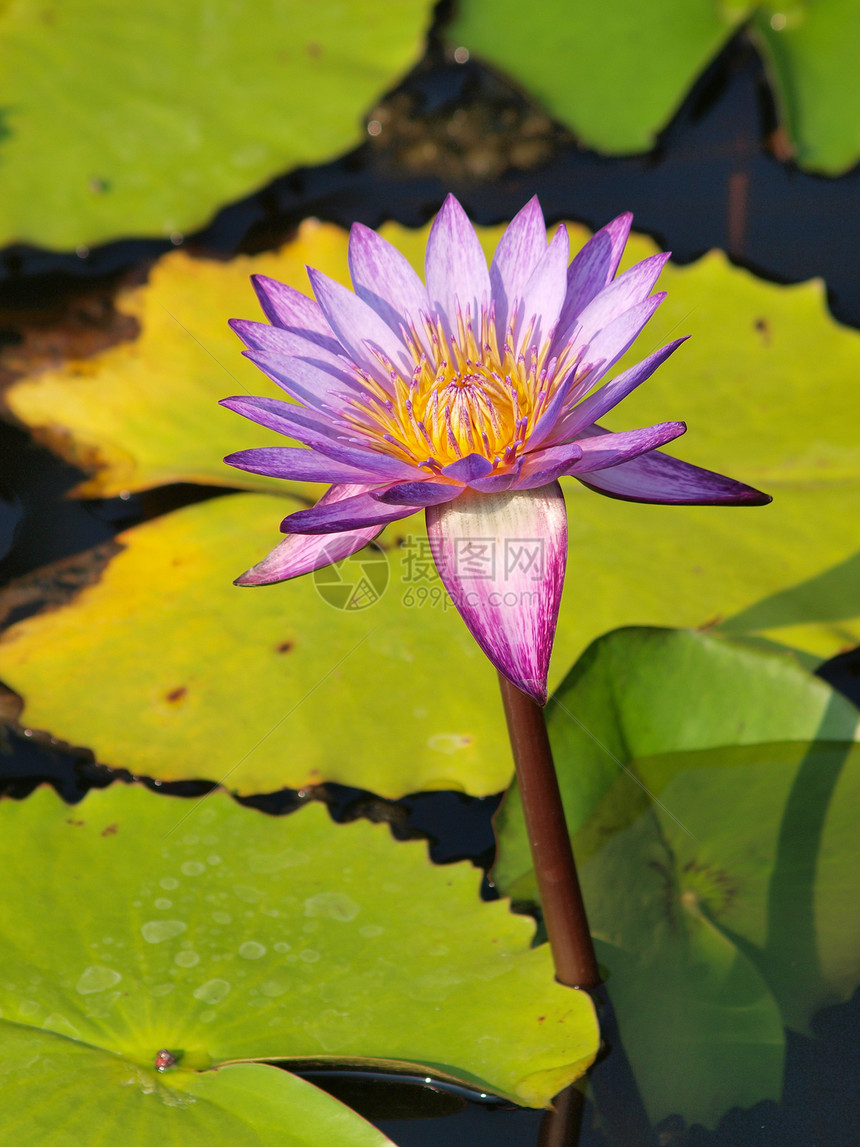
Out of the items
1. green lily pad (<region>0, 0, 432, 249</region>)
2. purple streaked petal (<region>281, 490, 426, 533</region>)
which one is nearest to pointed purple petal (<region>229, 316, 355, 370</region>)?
purple streaked petal (<region>281, 490, 426, 533</region>)

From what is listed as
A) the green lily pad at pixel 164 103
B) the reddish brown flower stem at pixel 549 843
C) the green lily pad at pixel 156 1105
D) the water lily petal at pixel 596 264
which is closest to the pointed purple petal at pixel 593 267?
the water lily petal at pixel 596 264

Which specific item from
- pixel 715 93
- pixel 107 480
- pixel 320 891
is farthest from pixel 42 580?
pixel 715 93

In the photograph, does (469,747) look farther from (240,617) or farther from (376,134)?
(376,134)

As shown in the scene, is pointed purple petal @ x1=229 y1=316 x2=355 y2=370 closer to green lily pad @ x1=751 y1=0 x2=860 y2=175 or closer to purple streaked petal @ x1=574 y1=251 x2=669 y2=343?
purple streaked petal @ x1=574 y1=251 x2=669 y2=343

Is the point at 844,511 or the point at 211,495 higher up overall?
the point at 844,511

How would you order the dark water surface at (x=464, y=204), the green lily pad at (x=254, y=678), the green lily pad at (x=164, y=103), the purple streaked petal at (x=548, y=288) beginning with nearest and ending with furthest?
the purple streaked petal at (x=548, y=288) → the green lily pad at (x=254, y=678) → the dark water surface at (x=464, y=204) → the green lily pad at (x=164, y=103)

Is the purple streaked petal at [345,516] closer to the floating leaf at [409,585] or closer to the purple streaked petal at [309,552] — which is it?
the purple streaked petal at [309,552]
